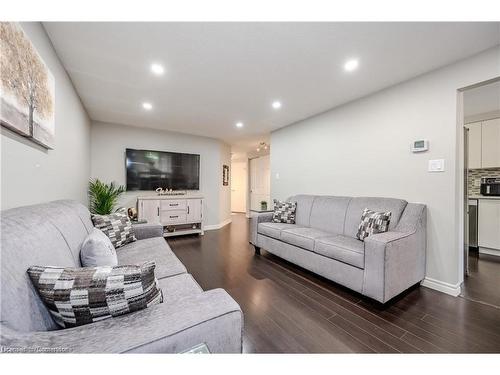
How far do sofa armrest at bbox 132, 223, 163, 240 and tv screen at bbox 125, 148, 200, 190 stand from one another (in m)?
2.17

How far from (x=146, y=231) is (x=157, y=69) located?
174 cm

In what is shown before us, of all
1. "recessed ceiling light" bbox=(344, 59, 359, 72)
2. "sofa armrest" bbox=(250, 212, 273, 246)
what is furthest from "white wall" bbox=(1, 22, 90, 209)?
"recessed ceiling light" bbox=(344, 59, 359, 72)

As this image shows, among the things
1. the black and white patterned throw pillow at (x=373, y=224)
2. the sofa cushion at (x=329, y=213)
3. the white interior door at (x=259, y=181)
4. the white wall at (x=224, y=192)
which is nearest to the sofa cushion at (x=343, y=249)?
the black and white patterned throw pillow at (x=373, y=224)

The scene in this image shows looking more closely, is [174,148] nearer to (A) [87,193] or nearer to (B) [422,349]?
(A) [87,193]

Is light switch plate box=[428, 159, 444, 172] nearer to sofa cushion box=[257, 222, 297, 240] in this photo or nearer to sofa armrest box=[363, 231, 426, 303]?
sofa armrest box=[363, 231, 426, 303]

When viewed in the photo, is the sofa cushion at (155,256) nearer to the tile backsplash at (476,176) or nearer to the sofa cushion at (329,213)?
the sofa cushion at (329,213)

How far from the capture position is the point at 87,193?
11.3 feet

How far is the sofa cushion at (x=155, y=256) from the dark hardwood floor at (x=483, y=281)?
271cm

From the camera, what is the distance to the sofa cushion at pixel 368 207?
2.24 m

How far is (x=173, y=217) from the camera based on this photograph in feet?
13.6

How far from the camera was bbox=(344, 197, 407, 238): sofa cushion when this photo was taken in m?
2.24

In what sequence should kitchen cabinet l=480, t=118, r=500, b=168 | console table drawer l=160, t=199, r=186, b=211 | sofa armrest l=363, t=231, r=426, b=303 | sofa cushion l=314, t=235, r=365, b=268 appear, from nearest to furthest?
A: sofa armrest l=363, t=231, r=426, b=303 < sofa cushion l=314, t=235, r=365, b=268 < kitchen cabinet l=480, t=118, r=500, b=168 < console table drawer l=160, t=199, r=186, b=211

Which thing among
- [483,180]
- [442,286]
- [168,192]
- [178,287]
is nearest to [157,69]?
[178,287]
